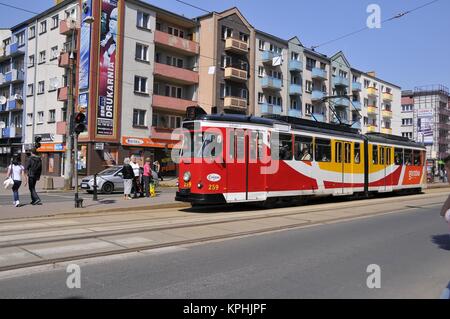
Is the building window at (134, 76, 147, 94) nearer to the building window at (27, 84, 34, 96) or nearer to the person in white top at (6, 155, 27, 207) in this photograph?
the building window at (27, 84, 34, 96)

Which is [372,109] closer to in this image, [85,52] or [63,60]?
[85,52]

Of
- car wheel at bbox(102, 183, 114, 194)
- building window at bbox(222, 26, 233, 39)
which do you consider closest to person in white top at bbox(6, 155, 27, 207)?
car wheel at bbox(102, 183, 114, 194)

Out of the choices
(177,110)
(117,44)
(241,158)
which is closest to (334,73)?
(177,110)

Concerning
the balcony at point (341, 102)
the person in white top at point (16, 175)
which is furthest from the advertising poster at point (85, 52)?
→ the balcony at point (341, 102)

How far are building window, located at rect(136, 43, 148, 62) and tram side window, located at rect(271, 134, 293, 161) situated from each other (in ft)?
88.1

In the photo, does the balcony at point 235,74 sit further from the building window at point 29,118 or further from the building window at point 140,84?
the building window at point 29,118

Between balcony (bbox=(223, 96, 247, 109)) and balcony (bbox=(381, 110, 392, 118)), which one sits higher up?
balcony (bbox=(381, 110, 392, 118))

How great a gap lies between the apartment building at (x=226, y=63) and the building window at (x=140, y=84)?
20.5 ft

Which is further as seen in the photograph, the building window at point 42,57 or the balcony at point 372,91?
the balcony at point 372,91

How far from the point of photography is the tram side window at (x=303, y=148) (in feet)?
53.7

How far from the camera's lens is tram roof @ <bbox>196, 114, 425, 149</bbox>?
14.0m

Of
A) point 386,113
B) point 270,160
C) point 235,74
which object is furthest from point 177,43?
point 386,113

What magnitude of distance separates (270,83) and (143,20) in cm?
1593

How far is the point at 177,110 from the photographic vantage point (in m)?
42.8
